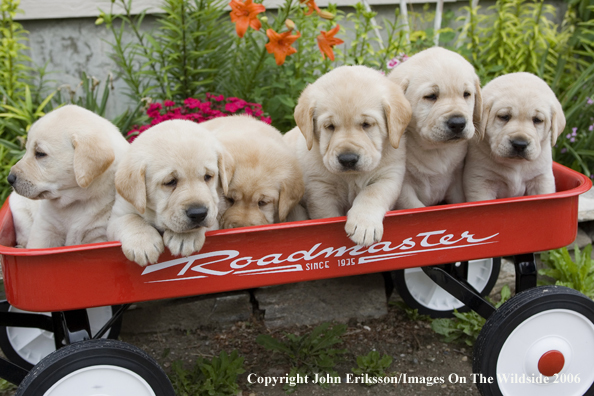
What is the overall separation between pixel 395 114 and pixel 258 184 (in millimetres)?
818

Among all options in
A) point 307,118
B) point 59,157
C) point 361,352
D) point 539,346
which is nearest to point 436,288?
point 361,352

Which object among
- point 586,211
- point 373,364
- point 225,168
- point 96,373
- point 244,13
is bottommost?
point 373,364

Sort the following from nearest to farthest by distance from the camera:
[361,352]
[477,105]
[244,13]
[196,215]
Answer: [196,215]
[477,105]
[244,13]
[361,352]

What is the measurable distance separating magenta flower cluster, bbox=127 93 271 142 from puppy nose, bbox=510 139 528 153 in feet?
6.63

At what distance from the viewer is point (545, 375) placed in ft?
9.60

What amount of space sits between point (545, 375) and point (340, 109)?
178 cm

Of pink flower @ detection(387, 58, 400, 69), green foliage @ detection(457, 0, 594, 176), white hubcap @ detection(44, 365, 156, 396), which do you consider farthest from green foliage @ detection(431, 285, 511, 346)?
white hubcap @ detection(44, 365, 156, 396)

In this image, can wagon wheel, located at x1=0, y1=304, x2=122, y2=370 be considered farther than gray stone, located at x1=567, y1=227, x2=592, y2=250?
No

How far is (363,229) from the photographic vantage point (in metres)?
2.56

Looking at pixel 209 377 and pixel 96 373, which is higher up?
pixel 96 373

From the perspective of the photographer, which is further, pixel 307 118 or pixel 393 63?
pixel 393 63

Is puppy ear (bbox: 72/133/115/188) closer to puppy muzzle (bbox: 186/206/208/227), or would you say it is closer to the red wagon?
the red wagon

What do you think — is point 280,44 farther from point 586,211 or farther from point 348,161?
point 586,211

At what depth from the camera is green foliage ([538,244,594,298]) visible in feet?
14.1
